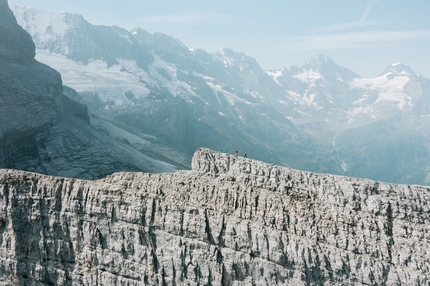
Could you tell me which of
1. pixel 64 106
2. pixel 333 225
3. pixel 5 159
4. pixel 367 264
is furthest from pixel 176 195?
pixel 64 106

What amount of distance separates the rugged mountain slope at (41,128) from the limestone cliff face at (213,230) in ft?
288

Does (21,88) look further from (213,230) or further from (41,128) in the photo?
(213,230)

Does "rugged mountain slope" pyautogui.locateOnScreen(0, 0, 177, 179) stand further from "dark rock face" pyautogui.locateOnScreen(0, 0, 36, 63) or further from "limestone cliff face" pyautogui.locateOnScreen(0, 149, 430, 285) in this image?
"limestone cliff face" pyautogui.locateOnScreen(0, 149, 430, 285)

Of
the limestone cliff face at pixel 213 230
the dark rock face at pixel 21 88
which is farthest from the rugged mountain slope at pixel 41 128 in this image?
the limestone cliff face at pixel 213 230

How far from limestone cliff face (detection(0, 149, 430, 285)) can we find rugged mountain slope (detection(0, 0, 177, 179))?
87672 mm

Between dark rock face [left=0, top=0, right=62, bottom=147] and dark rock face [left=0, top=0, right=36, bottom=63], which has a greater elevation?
dark rock face [left=0, top=0, right=36, bottom=63]

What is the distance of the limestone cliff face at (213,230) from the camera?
30141 millimetres

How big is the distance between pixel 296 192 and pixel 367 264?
936 centimetres

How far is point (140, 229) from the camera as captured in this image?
32875mm

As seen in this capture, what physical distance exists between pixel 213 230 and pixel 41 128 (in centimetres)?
11446

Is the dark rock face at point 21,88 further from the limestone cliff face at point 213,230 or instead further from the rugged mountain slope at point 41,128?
the limestone cliff face at point 213,230

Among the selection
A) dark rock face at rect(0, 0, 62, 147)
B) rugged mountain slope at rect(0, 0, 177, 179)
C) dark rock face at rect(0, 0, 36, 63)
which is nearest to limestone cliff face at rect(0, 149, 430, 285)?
rugged mountain slope at rect(0, 0, 177, 179)

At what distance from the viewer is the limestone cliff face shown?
3014cm

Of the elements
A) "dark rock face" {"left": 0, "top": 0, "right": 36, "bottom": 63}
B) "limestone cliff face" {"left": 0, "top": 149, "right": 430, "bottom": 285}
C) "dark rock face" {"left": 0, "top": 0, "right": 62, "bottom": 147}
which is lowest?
"limestone cliff face" {"left": 0, "top": 149, "right": 430, "bottom": 285}
